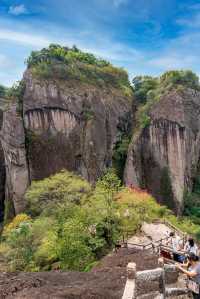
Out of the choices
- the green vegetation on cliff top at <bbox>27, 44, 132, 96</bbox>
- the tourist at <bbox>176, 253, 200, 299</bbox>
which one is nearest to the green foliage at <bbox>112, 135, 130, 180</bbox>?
the green vegetation on cliff top at <bbox>27, 44, 132, 96</bbox>

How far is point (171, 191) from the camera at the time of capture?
37.5 metres

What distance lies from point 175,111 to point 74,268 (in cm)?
2298

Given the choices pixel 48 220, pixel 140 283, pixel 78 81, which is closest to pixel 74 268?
pixel 48 220

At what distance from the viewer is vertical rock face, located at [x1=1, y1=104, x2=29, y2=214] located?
37375 mm

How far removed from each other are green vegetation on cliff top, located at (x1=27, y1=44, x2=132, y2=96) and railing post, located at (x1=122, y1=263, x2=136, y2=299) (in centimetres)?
3272

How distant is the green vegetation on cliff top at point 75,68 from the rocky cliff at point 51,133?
3.06ft

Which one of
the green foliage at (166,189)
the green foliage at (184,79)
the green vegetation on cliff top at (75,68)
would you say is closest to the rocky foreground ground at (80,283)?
the green foliage at (166,189)

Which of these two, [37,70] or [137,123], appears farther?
[137,123]

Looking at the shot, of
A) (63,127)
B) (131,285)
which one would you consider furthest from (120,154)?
(131,285)

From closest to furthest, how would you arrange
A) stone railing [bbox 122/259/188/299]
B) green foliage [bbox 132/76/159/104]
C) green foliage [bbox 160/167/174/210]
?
stone railing [bbox 122/259/188/299], green foliage [bbox 160/167/174/210], green foliage [bbox 132/76/159/104]

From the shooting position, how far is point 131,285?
742 cm

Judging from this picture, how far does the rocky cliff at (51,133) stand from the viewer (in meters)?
37.7

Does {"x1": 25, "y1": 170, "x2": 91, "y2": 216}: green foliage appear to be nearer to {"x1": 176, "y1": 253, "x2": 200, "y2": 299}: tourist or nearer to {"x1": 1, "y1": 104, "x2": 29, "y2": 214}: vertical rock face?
{"x1": 1, "y1": 104, "x2": 29, "y2": 214}: vertical rock face

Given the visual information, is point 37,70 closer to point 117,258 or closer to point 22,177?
point 22,177
